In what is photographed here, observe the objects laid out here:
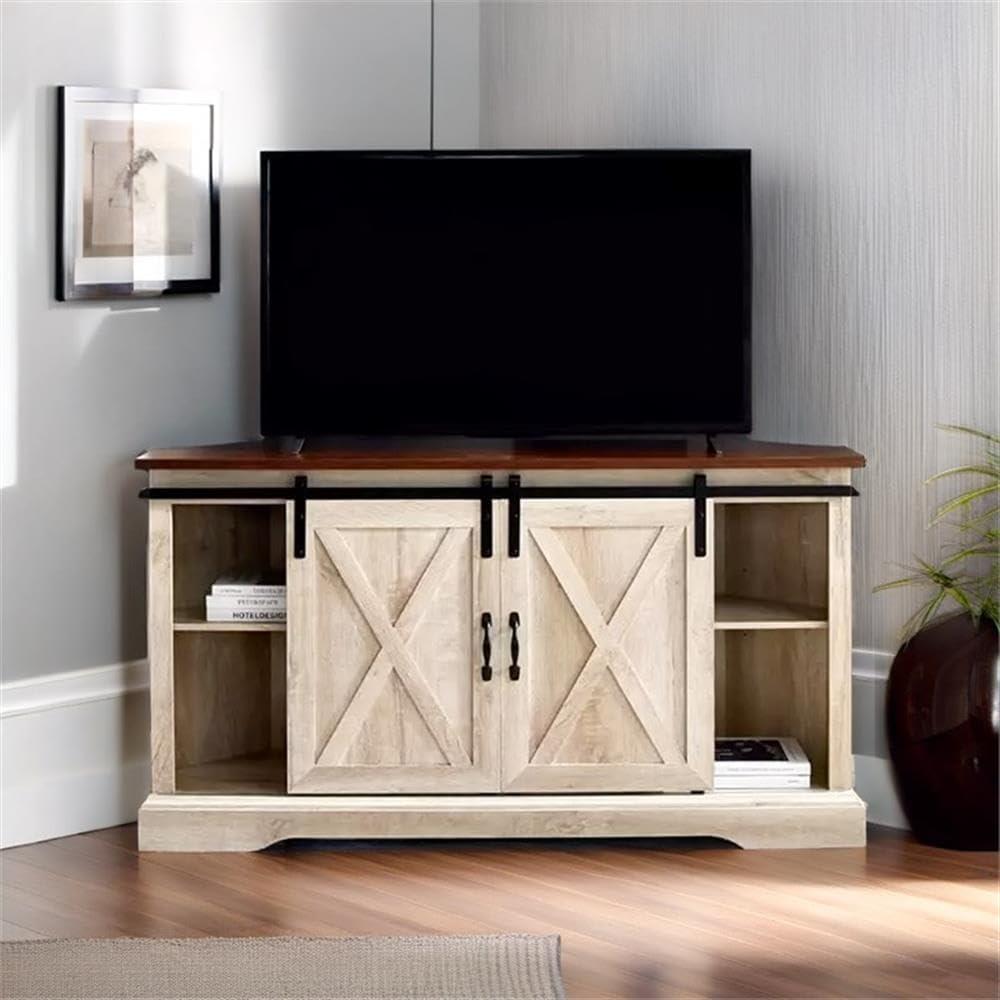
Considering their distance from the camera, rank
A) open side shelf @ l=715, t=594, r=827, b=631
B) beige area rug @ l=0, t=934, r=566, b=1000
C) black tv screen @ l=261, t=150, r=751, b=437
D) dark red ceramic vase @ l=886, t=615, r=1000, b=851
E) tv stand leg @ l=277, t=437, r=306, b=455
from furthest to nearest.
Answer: tv stand leg @ l=277, t=437, r=306, b=455, black tv screen @ l=261, t=150, r=751, b=437, open side shelf @ l=715, t=594, r=827, b=631, dark red ceramic vase @ l=886, t=615, r=1000, b=851, beige area rug @ l=0, t=934, r=566, b=1000

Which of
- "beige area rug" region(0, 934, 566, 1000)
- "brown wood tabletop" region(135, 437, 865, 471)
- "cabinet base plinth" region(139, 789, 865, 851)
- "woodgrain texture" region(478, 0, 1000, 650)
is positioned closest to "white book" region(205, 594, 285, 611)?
"brown wood tabletop" region(135, 437, 865, 471)

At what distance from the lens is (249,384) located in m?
4.12

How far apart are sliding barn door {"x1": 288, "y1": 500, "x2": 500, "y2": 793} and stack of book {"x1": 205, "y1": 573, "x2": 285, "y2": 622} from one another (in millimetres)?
102

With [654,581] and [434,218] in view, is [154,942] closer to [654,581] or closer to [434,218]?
[654,581]

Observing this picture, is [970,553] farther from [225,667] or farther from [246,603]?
[225,667]

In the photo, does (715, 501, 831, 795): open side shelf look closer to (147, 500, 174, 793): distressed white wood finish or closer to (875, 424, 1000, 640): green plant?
(875, 424, 1000, 640): green plant

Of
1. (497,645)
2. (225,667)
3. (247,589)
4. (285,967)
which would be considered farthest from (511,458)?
(285,967)

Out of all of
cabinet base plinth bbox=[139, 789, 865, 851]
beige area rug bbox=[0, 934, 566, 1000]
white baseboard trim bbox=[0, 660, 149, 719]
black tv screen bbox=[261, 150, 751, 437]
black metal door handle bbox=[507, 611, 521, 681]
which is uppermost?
black tv screen bbox=[261, 150, 751, 437]

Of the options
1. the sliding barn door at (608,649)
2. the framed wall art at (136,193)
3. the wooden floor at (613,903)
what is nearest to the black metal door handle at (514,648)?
the sliding barn door at (608,649)

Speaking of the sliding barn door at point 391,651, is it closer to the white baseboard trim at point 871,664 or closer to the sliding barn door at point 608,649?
the sliding barn door at point 608,649

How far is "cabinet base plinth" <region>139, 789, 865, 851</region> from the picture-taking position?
359 centimetres

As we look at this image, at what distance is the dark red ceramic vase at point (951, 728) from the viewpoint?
353cm

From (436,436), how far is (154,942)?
1.32m

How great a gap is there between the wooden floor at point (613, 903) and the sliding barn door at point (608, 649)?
0.18 m
